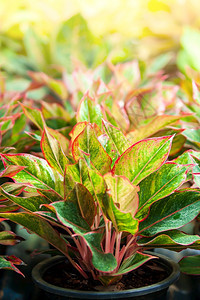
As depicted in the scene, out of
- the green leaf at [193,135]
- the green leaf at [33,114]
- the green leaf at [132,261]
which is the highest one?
the green leaf at [33,114]

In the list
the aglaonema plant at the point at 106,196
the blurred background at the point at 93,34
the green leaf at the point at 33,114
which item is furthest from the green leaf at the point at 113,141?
the blurred background at the point at 93,34

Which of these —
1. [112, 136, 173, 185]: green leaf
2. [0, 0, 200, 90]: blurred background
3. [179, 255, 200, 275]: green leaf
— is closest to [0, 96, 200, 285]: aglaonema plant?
[112, 136, 173, 185]: green leaf

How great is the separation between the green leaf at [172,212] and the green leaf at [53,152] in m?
0.17

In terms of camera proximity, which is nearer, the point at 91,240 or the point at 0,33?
the point at 91,240

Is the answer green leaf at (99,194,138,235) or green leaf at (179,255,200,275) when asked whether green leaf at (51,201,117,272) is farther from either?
green leaf at (179,255,200,275)

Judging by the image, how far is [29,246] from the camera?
0.85 meters

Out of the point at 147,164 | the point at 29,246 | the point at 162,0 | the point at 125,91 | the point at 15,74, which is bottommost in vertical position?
the point at 29,246

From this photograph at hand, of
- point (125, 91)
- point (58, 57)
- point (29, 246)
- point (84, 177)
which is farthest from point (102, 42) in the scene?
point (84, 177)

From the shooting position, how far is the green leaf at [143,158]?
0.57 metres

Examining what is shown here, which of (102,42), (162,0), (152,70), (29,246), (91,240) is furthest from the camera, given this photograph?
(162,0)

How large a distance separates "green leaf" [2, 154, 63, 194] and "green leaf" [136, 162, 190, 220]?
0.13 meters

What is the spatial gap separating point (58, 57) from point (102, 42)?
0.62ft

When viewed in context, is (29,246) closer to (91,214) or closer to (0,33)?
(91,214)

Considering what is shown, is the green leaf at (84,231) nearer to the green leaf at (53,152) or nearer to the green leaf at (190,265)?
the green leaf at (53,152)
